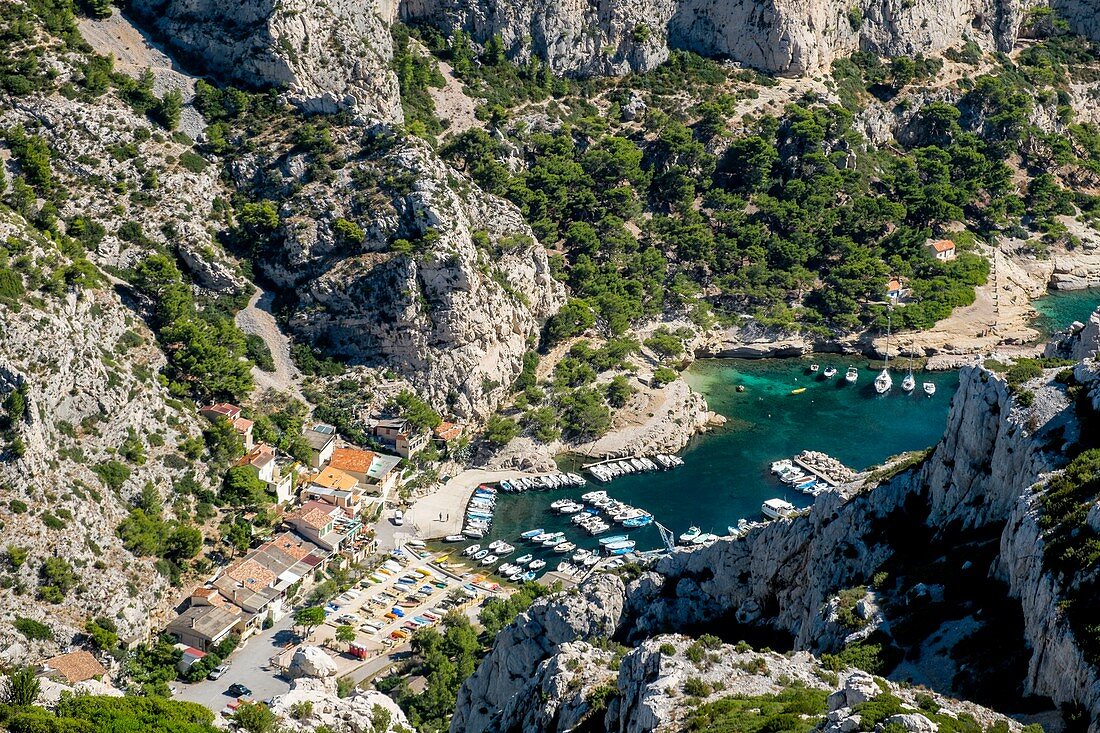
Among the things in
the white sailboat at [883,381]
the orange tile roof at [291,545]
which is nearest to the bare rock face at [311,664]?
the orange tile roof at [291,545]

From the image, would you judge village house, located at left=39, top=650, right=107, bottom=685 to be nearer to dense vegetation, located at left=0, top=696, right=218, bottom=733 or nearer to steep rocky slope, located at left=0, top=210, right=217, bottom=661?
steep rocky slope, located at left=0, top=210, right=217, bottom=661

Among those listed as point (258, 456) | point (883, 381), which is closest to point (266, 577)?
point (258, 456)

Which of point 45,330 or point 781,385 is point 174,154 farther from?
point 781,385

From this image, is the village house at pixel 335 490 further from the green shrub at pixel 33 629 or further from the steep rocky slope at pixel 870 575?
the steep rocky slope at pixel 870 575

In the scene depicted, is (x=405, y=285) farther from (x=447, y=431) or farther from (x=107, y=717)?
(x=107, y=717)

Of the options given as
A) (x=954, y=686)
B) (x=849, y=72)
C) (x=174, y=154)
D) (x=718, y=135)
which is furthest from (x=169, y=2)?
(x=954, y=686)

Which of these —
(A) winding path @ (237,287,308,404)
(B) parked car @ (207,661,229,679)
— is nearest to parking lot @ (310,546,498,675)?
(B) parked car @ (207,661,229,679)
